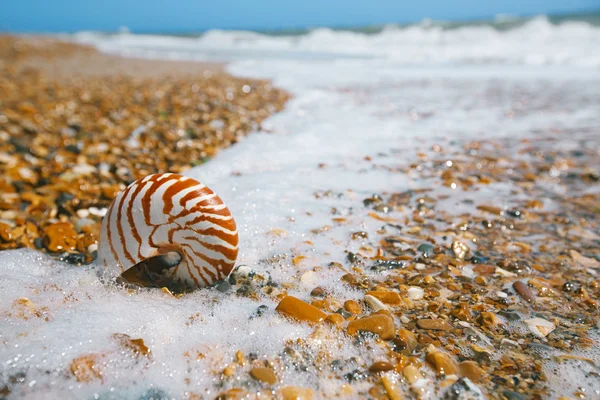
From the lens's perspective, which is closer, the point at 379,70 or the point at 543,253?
the point at 543,253

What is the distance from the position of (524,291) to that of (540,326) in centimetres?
35

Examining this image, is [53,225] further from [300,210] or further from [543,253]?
[543,253]

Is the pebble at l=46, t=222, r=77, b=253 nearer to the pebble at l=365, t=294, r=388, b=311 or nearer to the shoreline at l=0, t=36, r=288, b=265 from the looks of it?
the shoreline at l=0, t=36, r=288, b=265

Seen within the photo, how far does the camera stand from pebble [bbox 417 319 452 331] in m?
2.24

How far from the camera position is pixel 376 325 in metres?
2.15

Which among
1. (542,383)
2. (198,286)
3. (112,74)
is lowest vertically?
(542,383)

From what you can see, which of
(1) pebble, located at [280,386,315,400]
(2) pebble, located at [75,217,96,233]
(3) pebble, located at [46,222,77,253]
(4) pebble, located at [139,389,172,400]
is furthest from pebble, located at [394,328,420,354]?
(2) pebble, located at [75,217,96,233]

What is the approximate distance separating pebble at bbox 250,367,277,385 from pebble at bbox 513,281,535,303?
64.7 inches

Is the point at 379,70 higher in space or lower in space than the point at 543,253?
higher

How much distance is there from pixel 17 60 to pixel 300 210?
1556 centimetres

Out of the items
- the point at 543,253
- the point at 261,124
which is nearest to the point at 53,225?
the point at 543,253

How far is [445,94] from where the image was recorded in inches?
404

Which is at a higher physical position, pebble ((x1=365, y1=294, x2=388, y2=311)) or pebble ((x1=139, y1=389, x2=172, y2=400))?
pebble ((x1=365, y1=294, x2=388, y2=311))

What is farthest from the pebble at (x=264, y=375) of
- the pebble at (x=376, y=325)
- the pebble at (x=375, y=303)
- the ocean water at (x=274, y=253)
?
the pebble at (x=375, y=303)
